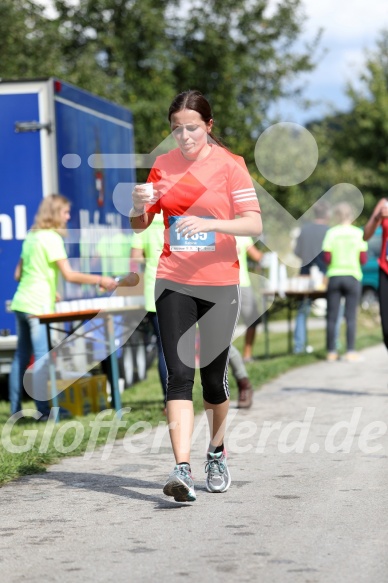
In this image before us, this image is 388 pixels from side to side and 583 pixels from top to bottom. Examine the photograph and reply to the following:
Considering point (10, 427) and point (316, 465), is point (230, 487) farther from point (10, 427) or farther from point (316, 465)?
point (10, 427)

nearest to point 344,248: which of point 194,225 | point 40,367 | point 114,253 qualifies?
point 114,253

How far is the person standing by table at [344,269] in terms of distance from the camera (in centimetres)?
1520

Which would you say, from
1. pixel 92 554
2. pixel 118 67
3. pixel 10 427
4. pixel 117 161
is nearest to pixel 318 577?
pixel 92 554

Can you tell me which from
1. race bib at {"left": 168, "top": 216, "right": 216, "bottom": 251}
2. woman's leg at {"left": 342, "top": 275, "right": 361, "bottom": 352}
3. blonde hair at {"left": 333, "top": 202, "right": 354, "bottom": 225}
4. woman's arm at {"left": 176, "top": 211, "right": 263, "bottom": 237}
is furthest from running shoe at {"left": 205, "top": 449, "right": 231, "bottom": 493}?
woman's leg at {"left": 342, "top": 275, "right": 361, "bottom": 352}

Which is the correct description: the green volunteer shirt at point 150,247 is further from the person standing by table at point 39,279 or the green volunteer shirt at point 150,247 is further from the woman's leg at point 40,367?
the woman's leg at point 40,367

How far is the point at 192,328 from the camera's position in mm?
6324

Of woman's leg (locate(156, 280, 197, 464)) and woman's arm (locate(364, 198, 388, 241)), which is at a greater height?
woman's arm (locate(364, 198, 388, 241))

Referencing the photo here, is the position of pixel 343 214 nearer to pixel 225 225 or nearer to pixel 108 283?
pixel 108 283

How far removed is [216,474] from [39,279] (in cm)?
417

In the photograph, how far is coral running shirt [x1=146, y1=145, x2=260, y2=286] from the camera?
20.5 ft

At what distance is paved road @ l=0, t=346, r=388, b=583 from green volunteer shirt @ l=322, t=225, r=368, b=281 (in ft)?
19.2

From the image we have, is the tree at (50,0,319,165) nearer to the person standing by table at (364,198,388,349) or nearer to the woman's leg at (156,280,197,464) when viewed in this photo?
the person standing by table at (364,198,388,349)

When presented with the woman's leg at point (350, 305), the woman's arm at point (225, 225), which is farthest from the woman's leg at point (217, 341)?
the woman's leg at point (350, 305)

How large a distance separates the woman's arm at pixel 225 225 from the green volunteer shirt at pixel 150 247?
12.2ft
